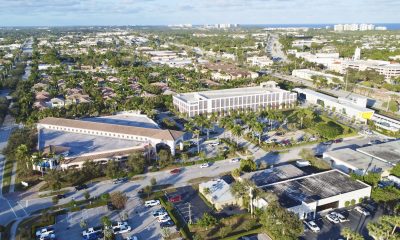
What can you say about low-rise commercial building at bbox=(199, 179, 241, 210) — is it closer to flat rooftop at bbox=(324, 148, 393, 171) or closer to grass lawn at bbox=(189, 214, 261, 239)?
grass lawn at bbox=(189, 214, 261, 239)

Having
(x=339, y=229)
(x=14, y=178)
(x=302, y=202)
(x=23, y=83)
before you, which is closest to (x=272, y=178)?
(x=302, y=202)

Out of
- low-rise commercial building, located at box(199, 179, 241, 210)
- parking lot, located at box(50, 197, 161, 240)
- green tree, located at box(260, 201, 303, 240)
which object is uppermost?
green tree, located at box(260, 201, 303, 240)

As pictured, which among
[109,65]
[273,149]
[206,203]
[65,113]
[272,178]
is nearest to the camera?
[206,203]

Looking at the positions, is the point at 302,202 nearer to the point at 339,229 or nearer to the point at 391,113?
the point at 339,229

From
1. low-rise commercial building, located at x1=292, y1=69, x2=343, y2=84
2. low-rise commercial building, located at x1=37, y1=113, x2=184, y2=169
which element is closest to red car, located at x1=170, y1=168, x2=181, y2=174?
low-rise commercial building, located at x1=37, y1=113, x2=184, y2=169

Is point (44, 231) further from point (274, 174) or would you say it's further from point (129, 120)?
point (129, 120)

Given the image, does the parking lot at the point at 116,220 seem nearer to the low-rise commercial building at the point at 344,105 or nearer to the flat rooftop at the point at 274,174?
the flat rooftop at the point at 274,174

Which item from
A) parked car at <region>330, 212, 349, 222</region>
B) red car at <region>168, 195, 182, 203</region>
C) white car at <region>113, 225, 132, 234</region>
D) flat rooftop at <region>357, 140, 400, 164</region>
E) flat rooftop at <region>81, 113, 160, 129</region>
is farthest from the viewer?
flat rooftop at <region>81, 113, 160, 129</region>
